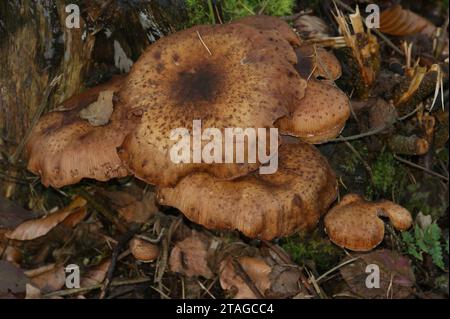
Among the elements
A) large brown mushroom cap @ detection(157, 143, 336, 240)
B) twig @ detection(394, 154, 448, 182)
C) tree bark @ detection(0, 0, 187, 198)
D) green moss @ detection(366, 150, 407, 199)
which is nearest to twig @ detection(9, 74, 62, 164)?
tree bark @ detection(0, 0, 187, 198)

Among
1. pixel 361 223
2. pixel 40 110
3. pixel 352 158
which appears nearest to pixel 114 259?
pixel 40 110

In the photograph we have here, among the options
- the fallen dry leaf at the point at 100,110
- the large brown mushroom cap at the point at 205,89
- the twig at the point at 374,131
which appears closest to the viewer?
the large brown mushroom cap at the point at 205,89

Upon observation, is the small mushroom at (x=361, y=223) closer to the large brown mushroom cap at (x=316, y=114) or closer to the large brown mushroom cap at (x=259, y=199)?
the large brown mushroom cap at (x=259, y=199)

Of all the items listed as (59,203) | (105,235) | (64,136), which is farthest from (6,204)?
(64,136)

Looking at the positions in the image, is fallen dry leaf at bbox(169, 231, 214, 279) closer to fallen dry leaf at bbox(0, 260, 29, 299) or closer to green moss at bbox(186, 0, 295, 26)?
fallen dry leaf at bbox(0, 260, 29, 299)

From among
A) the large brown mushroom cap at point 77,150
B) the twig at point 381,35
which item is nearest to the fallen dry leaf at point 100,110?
the large brown mushroom cap at point 77,150

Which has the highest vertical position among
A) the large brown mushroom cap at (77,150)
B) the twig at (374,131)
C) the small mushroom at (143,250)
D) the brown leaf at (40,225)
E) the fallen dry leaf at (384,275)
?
the large brown mushroom cap at (77,150)

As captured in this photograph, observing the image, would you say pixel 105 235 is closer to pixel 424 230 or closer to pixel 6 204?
pixel 6 204
